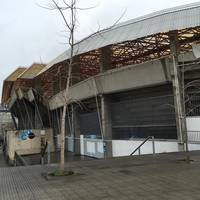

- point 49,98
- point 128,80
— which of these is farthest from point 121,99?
point 49,98

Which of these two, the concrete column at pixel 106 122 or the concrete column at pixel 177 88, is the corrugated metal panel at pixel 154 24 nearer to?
the concrete column at pixel 177 88

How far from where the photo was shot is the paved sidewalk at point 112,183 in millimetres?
9068

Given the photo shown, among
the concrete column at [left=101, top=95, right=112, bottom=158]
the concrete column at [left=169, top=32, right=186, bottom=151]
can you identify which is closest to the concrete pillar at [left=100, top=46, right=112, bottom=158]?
the concrete column at [left=101, top=95, right=112, bottom=158]

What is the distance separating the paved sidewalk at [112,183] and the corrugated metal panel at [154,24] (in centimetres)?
925

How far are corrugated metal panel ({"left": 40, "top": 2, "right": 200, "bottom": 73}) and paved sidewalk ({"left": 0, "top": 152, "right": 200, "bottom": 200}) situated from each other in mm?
9253

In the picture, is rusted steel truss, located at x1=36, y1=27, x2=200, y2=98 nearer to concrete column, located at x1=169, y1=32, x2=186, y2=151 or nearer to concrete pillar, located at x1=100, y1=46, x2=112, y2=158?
concrete pillar, located at x1=100, y1=46, x2=112, y2=158

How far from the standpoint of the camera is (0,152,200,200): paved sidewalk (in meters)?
9.07

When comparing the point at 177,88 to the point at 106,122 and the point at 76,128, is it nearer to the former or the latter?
the point at 106,122

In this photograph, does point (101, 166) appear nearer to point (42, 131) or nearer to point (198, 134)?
point (198, 134)

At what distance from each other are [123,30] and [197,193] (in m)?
17.9

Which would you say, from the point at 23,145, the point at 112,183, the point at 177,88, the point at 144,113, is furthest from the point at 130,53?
the point at 112,183

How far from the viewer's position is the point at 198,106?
23.6 metres

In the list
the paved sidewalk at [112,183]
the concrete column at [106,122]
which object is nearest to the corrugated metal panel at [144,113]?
the concrete column at [106,122]

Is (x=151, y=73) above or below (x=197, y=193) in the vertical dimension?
above
